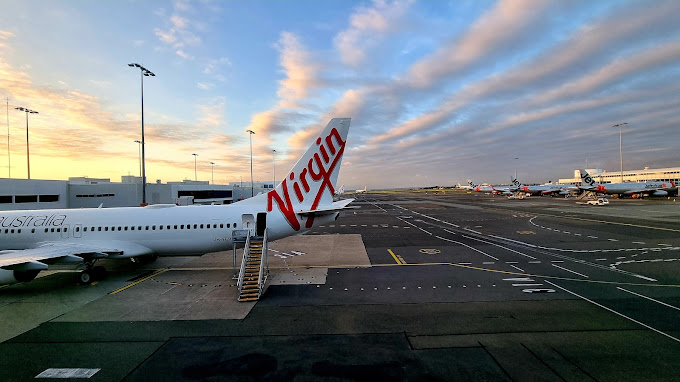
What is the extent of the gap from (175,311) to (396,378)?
1069 centimetres

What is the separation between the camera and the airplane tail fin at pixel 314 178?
760 inches

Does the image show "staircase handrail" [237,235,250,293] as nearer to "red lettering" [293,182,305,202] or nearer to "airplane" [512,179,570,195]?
"red lettering" [293,182,305,202]

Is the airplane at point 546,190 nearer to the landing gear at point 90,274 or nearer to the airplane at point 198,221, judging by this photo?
the airplane at point 198,221

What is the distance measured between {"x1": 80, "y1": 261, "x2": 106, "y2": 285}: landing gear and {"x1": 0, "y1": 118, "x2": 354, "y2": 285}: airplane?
80cm

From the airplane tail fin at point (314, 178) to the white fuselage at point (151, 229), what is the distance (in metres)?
0.87

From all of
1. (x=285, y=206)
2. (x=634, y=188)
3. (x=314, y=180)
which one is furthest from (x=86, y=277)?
(x=634, y=188)

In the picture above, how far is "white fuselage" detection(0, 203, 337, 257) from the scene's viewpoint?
19.3 metres

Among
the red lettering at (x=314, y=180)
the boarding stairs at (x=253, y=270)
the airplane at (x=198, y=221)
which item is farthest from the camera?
the red lettering at (x=314, y=180)

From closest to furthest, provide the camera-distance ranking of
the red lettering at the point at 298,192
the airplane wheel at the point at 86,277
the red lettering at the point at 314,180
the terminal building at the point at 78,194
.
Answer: the airplane wheel at the point at 86,277, the red lettering at the point at 314,180, the red lettering at the point at 298,192, the terminal building at the point at 78,194

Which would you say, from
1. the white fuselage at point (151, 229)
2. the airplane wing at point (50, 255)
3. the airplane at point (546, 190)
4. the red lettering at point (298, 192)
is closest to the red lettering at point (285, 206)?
the white fuselage at point (151, 229)

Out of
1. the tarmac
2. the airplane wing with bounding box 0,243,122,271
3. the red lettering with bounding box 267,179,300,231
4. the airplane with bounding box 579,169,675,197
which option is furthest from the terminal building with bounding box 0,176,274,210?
the airplane with bounding box 579,169,675,197

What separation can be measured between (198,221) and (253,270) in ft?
18.8

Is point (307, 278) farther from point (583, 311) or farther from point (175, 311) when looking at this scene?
point (583, 311)

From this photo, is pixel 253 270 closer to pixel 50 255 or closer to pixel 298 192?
pixel 298 192
